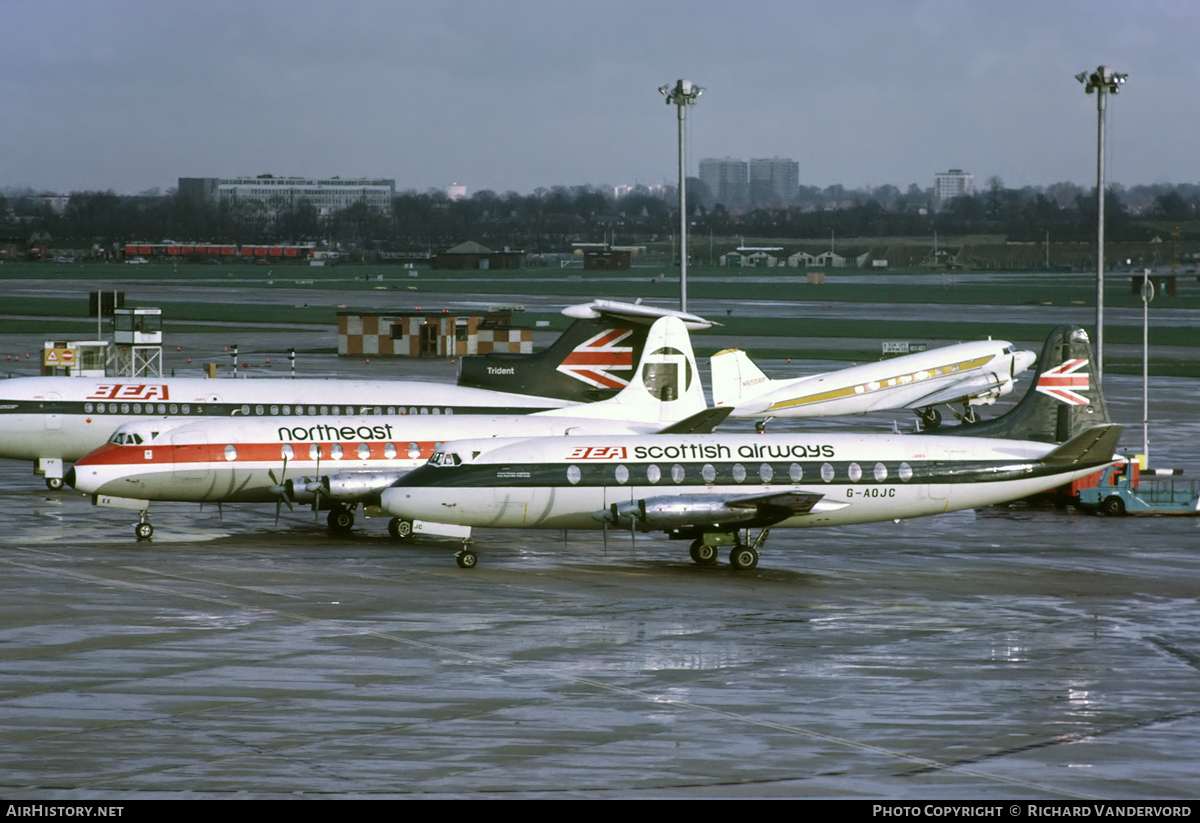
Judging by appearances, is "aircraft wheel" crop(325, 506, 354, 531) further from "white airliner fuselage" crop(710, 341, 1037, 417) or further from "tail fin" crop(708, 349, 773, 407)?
"white airliner fuselage" crop(710, 341, 1037, 417)

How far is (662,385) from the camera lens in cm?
4709

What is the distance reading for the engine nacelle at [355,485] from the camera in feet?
140

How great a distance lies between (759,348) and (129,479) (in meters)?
70.9

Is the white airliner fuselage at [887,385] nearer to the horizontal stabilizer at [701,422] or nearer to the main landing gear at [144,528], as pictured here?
the horizontal stabilizer at [701,422]

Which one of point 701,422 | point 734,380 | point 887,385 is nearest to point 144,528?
point 701,422

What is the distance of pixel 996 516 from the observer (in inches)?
1928

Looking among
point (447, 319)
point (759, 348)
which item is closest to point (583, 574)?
point (447, 319)

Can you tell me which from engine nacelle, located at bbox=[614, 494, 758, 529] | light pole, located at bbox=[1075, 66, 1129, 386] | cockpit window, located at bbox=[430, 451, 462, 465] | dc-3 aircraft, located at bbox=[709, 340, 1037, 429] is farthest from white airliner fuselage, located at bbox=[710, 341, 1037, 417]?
cockpit window, located at bbox=[430, 451, 462, 465]

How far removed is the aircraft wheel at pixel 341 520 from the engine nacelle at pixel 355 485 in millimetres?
1927

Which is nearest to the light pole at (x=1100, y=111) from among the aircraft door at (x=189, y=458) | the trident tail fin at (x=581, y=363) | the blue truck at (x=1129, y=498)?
the blue truck at (x=1129, y=498)

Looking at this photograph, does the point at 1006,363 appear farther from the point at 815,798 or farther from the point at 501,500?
the point at 815,798

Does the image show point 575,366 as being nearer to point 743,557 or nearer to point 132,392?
point 132,392

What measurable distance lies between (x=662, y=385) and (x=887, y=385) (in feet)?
81.3

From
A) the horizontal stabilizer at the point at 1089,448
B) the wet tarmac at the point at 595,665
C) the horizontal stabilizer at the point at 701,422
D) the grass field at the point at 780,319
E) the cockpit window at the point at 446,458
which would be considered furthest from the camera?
the grass field at the point at 780,319
